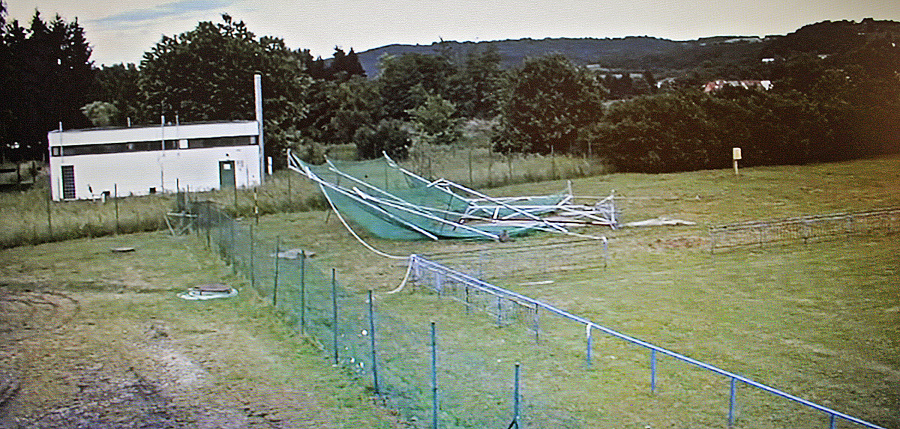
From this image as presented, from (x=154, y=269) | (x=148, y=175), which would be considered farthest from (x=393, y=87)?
(x=154, y=269)

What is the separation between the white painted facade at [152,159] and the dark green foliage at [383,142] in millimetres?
7796

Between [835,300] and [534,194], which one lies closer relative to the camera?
[835,300]

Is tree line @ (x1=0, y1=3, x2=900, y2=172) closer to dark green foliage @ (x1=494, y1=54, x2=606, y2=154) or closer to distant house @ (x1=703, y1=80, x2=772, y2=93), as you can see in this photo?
dark green foliage @ (x1=494, y1=54, x2=606, y2=154)

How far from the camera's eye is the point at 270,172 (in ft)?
84.5

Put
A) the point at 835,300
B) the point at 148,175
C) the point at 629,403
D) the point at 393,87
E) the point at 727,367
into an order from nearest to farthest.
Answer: the point at 629,403 → the point at 727,367 → the point at 835,300 → the point at 148,175 → the point at 393,87

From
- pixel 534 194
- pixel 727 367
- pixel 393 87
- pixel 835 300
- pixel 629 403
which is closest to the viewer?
pixel 629 403

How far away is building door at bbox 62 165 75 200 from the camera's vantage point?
21688mm

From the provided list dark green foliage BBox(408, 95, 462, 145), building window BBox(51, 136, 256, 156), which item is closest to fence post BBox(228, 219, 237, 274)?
building window BBox(51, 136, 256, 156)

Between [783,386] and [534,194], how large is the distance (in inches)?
555

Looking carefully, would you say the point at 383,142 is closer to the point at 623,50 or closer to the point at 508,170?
the point at 508,170

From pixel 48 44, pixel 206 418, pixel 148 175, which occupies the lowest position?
pixel 206 418

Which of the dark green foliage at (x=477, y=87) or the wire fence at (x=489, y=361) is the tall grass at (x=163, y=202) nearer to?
the wire fence at (x=489, y=361)

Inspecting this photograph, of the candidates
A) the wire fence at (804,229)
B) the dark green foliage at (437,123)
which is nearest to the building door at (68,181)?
the dark green foliage at (437,123)

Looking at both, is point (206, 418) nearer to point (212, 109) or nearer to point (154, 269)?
point (154, 269)
